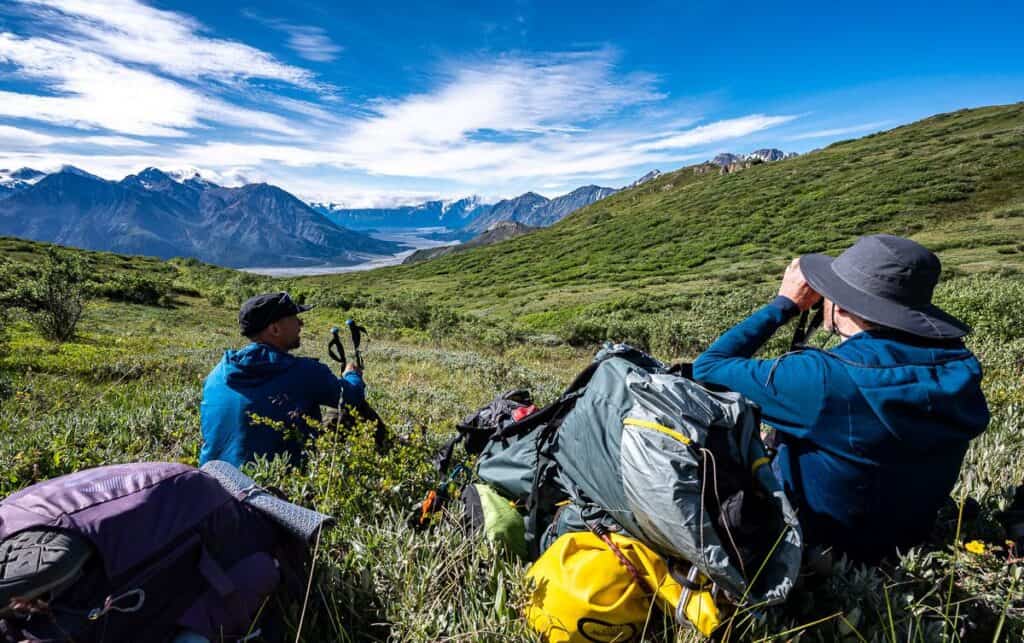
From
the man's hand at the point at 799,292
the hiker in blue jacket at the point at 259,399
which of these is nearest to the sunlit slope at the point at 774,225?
the man's hand at the point at 799,292

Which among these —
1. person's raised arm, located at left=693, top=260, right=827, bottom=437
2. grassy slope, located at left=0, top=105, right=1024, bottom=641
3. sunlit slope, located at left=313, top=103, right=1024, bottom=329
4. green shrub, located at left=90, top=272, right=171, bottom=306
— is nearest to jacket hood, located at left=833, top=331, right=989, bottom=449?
person's raised arm, located at left=693, top=260, right=827, bottom=437

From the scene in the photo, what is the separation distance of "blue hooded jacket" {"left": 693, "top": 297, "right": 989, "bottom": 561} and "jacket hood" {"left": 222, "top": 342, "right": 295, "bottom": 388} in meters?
2.91

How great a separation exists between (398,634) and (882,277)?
264 centimetres

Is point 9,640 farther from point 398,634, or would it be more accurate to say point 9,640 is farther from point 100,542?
point 398,634

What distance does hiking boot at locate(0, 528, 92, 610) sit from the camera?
4.42 ft

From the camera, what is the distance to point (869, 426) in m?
2.08

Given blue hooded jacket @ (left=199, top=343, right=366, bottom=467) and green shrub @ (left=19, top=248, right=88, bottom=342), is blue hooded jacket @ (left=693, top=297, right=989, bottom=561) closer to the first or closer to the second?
blue hooded jacket @ (left=199, top=343, right=366, bottom=467)

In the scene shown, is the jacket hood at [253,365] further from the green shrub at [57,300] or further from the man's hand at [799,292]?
the green shrub at [57,300]

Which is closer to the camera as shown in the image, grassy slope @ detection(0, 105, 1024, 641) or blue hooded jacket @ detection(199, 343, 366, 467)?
grassy slope @ detection(0, 105, 1024, 641)

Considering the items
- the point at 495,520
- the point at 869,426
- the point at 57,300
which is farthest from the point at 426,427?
the point at 57,300

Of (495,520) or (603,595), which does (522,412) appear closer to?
(495,520)

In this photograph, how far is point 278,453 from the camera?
3.56m

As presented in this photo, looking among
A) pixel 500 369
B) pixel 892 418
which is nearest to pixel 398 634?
pixel 892 418

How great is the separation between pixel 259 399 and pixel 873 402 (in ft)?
11.7
